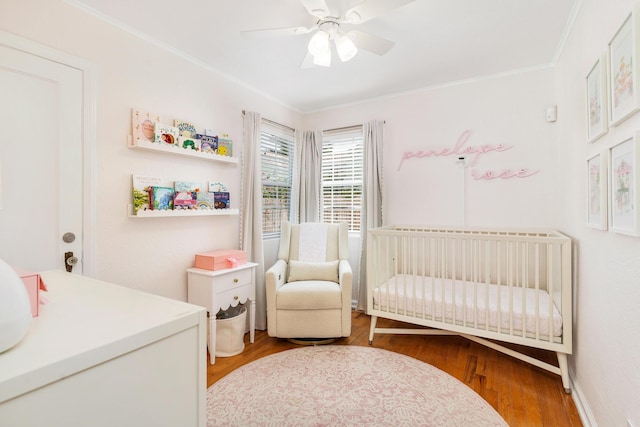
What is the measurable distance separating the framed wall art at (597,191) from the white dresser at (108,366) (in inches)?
66.6

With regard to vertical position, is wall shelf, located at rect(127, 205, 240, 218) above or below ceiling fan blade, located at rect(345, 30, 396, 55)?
below

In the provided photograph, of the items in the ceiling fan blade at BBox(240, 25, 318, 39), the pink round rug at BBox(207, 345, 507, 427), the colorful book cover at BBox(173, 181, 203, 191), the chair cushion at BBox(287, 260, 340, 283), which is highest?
the ceiling fan blade at BBox(240, 25, 318, 39)

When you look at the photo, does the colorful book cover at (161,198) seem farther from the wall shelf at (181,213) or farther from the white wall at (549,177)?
the white wall at (549,177)

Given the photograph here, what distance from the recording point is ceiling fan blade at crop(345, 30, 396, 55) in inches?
65.9

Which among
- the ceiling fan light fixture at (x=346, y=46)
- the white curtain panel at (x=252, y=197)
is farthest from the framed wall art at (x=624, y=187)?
the white curtain panel at (x=252, y=197)

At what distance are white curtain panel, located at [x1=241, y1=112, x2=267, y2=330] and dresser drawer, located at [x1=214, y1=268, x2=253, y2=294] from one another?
1.00ft

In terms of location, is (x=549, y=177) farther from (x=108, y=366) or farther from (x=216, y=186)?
(x=108, y=366)

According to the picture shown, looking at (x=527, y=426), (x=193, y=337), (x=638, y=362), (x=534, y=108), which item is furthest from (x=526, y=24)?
(x=193, y=337)

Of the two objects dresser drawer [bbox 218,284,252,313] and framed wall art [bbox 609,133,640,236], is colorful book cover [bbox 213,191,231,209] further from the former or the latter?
framed wall art [bbox 609,133,640,236]

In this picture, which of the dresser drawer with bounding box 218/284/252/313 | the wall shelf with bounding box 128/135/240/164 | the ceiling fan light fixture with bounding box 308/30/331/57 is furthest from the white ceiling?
the dresser drawer with bounding box 218/284/252/313

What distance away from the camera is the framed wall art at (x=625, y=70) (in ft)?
3.31

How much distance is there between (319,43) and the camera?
1666mm

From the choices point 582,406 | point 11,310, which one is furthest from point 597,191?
point 11,310

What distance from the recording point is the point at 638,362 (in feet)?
3.40
